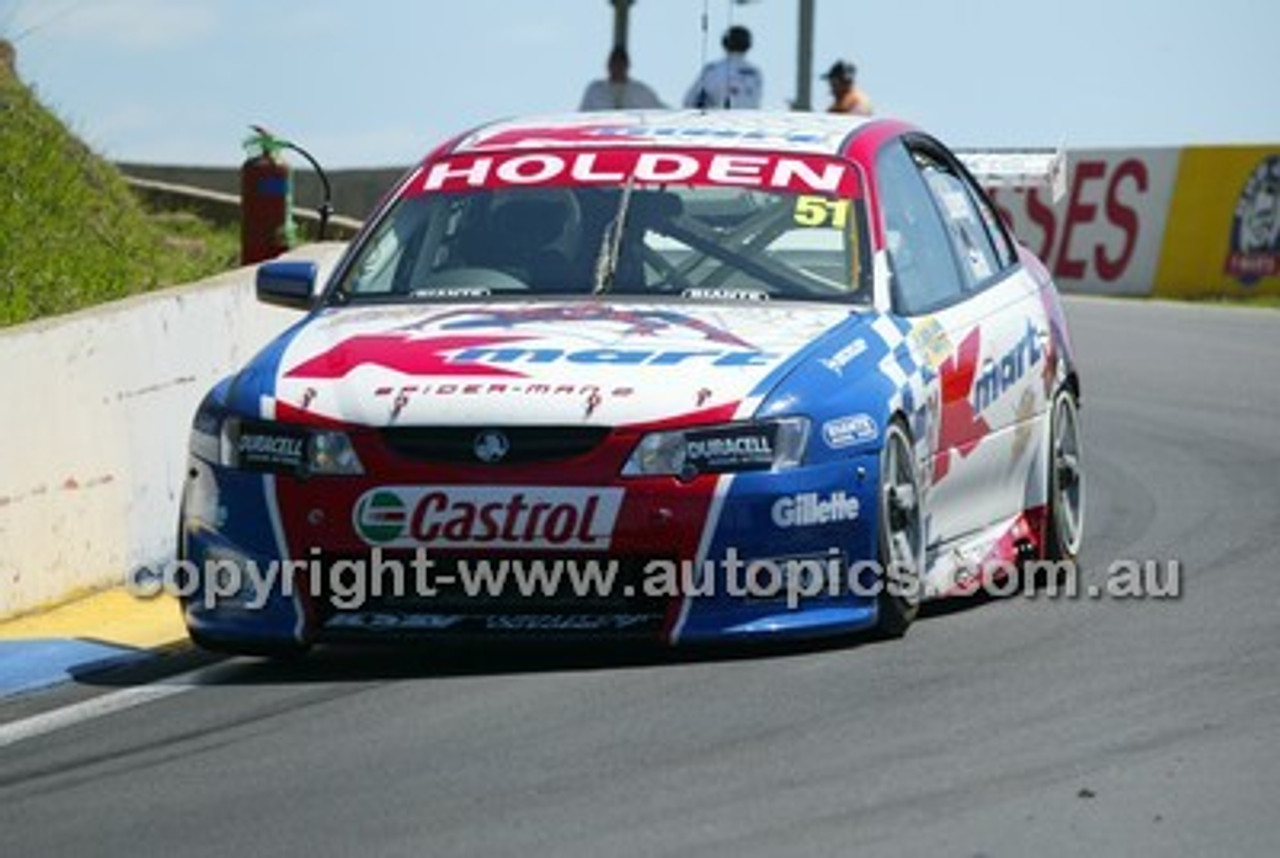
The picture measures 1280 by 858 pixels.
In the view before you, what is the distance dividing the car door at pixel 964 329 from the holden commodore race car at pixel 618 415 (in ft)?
0.06

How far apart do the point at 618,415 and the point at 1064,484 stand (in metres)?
2.77

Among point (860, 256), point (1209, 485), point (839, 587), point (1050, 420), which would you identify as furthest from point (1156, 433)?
point (839, 587)

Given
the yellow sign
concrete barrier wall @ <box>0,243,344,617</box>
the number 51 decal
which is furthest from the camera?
the yellow sign

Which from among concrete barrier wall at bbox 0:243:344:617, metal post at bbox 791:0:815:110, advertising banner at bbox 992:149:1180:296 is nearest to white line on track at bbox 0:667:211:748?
concrete barrier wall at bbox 0:243:344:617

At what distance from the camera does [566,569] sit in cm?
960

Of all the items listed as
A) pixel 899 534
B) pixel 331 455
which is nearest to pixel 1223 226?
pixel 899 534

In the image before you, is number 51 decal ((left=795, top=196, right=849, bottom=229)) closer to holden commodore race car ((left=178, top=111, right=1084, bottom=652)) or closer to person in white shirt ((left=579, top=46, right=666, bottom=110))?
holden commodore race car ((left=178, top=111, right=1084, bottom=652))

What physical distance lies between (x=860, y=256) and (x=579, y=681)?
6.52 feet

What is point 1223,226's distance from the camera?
28.8 m

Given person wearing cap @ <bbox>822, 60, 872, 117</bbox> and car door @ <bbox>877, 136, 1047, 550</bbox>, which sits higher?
car door @ <bbox>877, 136, 1047, 550</bbox>

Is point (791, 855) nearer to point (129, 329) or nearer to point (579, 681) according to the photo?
point (579, 681)

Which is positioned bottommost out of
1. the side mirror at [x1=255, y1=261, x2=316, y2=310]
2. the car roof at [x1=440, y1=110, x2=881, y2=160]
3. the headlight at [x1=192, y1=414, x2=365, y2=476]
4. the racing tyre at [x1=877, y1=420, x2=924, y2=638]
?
the racing tyre at [x1=877, y1=420, x2=924, y2=638]

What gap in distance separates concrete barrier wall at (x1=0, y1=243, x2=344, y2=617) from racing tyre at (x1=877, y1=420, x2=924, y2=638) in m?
2.99

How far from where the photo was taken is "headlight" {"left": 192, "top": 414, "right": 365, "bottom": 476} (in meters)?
9.70
